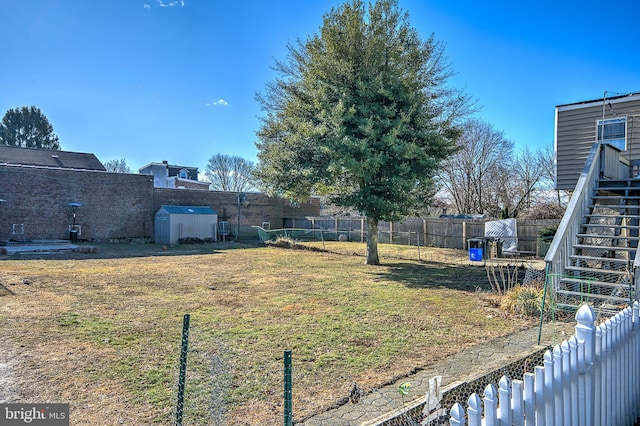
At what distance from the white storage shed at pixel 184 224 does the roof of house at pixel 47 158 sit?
9063mm

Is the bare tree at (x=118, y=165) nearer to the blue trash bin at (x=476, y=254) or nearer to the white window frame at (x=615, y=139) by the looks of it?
the blue trash bin at (x=476, y=254)

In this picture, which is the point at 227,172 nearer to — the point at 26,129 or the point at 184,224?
the point at 26,129

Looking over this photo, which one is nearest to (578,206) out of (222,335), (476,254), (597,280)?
(597,280)

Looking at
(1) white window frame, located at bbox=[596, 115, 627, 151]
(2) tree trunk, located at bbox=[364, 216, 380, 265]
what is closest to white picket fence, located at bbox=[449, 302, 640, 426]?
(1) white window frame, located at bbox=[596, 115, 627, 151]

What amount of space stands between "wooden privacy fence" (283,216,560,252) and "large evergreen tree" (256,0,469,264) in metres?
5.34

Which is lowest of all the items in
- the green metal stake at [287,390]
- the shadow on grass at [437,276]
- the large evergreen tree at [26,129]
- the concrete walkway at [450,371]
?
the shadow on grass at [437,276]

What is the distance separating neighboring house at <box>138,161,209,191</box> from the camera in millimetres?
35963

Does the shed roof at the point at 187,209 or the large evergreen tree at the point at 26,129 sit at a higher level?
the large evergreen tree at the point at 26,129

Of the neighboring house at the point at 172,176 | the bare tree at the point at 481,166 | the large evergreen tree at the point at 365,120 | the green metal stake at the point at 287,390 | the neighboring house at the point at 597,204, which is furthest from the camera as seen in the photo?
the neighboring house at the point at 172,176

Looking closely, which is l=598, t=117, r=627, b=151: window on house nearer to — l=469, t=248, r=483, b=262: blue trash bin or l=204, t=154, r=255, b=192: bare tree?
l=469, t=248, r=483, b=262: blue trash bin

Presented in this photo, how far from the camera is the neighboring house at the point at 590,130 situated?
10758 mm

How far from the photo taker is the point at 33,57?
1419 centimetres

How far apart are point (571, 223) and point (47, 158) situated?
3162 centimetres

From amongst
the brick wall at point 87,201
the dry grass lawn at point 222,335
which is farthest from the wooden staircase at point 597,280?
the brick wall at point 87,201
